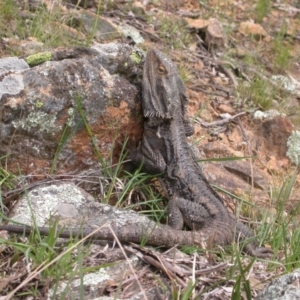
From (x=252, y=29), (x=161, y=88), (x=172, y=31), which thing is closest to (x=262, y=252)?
(x=161, y=88)

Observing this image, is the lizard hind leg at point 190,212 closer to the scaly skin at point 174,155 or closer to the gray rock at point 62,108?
the scaly skin at point 174,155

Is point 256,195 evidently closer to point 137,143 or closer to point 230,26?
point 137,143

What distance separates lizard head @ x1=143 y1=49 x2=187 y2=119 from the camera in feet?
16.0

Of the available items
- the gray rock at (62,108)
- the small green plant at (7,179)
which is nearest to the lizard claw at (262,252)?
the gray rock at (62,108)

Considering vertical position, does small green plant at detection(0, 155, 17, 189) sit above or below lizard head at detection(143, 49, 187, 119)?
below

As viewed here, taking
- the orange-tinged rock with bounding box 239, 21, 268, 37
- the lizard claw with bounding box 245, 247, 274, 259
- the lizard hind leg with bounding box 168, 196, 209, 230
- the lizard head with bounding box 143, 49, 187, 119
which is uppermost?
the lizard head with bounding box 143, 49, 187, 119

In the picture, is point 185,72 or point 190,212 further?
point 185,72

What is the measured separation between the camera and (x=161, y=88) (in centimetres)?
507

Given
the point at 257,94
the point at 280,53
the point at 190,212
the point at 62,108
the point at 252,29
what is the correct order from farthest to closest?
1. the point at 252,29
2. the point at 280,53
3. the point at 257,94
4. the point at 190,212
5. the point at 62,108

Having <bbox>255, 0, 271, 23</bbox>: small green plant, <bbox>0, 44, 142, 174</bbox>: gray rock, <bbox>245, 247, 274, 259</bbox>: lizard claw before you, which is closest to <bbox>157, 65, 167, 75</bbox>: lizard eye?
<bbox>0, 44, 142, 174</bbox>: gray rock

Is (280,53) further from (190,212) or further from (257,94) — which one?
(190,212)

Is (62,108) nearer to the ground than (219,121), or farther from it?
farther from it

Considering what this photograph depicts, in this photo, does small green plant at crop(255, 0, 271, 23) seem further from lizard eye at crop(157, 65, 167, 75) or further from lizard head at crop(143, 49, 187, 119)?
lizard eye at crop(157, 65, 167, 75)

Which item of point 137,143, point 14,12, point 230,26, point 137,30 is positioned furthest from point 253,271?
point 230,26
